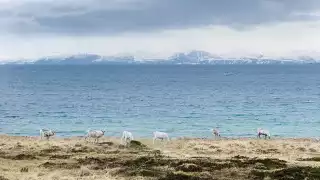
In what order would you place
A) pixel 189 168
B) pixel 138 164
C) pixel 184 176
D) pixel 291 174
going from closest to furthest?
pixel 184 176
pixel 291 174
pixel 189 168
pixel 138 164

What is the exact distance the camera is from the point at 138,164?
2672 centimetres

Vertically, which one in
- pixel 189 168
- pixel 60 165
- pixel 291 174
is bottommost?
pixel 60 165

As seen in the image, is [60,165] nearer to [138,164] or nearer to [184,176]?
[138,164]

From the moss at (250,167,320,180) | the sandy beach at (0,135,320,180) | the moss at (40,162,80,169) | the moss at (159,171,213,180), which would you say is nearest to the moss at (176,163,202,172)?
the sandy beach at (0,135,320,180)

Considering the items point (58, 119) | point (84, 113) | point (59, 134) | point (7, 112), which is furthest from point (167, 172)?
point (7, 112)

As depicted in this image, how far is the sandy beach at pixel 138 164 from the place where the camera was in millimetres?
23438

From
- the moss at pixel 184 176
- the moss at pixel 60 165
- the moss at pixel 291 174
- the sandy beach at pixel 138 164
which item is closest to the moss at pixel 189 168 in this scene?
the sandy beach at pixel 138 164

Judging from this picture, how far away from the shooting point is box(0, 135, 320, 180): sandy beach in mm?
23438

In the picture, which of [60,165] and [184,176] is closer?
[184,176]

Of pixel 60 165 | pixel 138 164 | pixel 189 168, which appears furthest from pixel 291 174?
pixel 60 165

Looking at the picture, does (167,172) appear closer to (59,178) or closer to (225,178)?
(225,178)

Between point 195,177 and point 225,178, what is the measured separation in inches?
58.7

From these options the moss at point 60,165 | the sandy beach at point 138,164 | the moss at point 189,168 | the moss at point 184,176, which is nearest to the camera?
the moss at point 184,176

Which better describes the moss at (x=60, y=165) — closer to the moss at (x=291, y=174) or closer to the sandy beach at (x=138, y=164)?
the sandy beach at (x=138, y=164)
